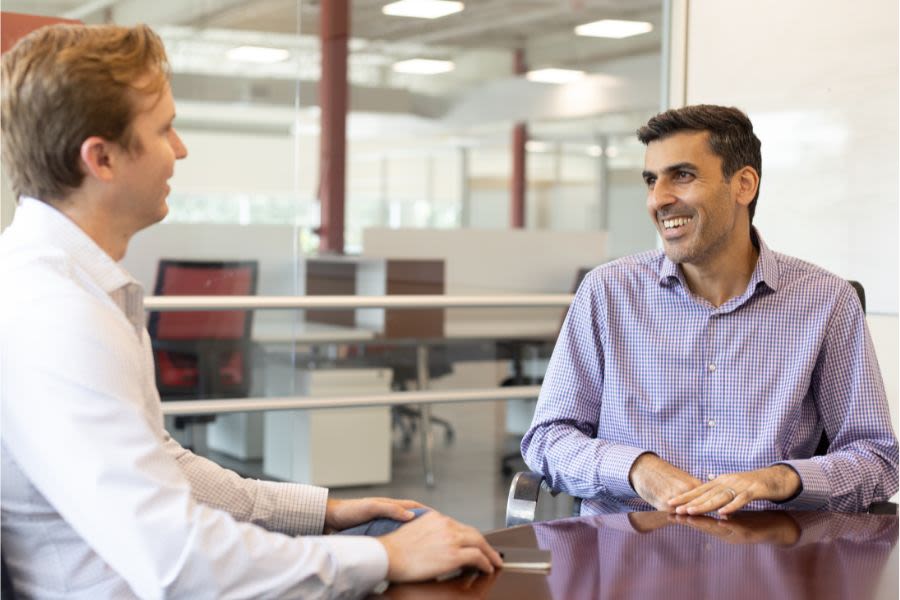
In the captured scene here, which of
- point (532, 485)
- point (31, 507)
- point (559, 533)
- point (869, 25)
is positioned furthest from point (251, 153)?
point (31, 507)

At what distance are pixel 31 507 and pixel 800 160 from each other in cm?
336

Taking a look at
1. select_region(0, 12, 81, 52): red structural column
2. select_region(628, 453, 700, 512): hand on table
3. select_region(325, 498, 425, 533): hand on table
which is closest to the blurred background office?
select_region(0, 12, 81, 52): red structural column

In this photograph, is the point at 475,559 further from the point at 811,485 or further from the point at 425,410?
the point at 425,410

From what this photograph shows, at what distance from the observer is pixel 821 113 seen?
390cm

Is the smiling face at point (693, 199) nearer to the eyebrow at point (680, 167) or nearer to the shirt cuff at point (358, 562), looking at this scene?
the eyebrow at point (680, 167)

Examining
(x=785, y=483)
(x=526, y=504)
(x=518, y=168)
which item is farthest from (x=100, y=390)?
(x=518, y=168)

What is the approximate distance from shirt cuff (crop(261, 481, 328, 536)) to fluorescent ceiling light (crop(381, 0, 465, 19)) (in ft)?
10.6

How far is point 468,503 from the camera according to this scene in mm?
4824

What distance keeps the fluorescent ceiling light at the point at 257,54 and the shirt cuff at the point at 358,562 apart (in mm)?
3184

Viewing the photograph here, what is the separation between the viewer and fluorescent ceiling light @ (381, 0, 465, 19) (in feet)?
14.5

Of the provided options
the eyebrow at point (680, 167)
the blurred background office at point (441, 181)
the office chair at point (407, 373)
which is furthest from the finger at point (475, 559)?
the office chair at point (407, 373)

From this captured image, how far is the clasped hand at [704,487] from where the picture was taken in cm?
170

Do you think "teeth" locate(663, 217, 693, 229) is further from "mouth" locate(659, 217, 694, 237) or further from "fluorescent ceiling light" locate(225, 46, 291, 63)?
"fluorescent ceiling light" locate(225, 46, 291, 63)

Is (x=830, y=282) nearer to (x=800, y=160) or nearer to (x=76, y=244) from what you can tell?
(x=76, y=244)
